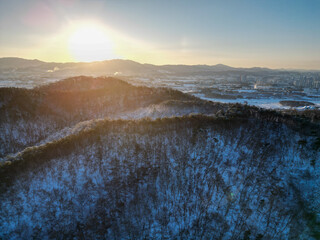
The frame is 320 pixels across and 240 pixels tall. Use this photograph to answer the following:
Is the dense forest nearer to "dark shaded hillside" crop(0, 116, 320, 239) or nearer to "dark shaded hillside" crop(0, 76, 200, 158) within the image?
"dark shaded hillside" crop(0, 116, 320, 239)

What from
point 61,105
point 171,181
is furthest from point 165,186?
point 61,105

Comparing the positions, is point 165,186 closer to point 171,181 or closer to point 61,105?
point 171,181

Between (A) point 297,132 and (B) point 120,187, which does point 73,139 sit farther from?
(A) point 297,132

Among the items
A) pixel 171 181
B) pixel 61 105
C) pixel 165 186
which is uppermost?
pixel 61 105

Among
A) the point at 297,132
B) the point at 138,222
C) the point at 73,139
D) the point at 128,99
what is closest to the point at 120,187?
the point at 138,222

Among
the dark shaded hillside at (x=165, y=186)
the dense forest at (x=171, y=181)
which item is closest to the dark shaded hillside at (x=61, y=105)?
the dense forest at (x=171, y=181)

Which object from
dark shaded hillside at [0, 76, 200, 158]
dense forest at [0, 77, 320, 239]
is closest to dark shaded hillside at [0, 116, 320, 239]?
dense forest at [0, 77, 320, 239]

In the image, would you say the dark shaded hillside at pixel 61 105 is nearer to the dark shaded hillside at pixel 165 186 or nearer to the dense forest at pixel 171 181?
the dense forest at pixel 171 181
